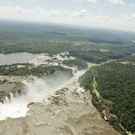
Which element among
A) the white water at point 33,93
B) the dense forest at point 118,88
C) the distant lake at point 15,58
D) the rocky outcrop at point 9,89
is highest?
the dense forest at point 118,88

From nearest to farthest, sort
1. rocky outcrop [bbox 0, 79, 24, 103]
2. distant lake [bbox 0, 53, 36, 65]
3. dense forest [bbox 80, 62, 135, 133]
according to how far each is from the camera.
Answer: dense forest [bbox 80, 62, 135, 133] → rocky outcrop [bbox 0, 79, 24, 103] → distant lake [bbox 0, 53, 36, 65]

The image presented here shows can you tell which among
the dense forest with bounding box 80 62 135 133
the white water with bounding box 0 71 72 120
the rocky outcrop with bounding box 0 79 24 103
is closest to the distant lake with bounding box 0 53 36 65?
the white water with bounding box 0 71 72 120

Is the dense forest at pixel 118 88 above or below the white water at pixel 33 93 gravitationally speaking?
above

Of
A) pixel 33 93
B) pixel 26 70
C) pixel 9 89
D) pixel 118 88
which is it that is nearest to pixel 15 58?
pixel 26 70

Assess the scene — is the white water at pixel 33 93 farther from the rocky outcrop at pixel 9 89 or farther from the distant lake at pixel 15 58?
the distant lake at pixel 15 58

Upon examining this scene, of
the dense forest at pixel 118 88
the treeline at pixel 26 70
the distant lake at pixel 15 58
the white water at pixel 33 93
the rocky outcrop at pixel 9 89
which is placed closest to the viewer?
the dense forest at pixel 118 88

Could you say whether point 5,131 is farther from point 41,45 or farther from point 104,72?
point 41,45

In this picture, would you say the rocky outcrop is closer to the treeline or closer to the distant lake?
the treeline

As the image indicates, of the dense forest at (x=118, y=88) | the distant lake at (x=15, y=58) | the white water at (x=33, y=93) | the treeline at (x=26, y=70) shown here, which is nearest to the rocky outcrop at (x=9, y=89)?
the white water at (x=33, y=93)
